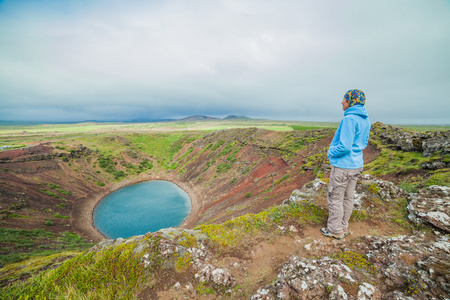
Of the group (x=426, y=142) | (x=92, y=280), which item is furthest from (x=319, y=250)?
(x=426, y=142)

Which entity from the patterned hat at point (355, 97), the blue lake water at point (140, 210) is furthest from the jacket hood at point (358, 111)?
the blue lake water at point (140, 210)

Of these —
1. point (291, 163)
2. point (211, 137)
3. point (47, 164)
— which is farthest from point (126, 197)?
point (291, 163)

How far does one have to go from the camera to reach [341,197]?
207 inches

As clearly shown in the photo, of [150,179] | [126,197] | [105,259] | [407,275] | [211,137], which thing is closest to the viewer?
[407,275]

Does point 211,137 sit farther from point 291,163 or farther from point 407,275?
point 407,275

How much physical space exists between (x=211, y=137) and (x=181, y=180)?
23.2 meters

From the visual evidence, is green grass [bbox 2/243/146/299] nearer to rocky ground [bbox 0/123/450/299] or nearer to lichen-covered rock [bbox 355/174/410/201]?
rocky ground [bbox 0/123/450/299]

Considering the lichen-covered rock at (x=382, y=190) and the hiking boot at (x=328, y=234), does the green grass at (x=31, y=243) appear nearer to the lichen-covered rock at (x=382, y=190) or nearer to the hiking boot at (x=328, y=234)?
the hiking boot at (x=328, y=234)

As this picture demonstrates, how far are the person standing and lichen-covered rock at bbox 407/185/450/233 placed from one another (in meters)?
2.68

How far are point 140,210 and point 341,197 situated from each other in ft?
148

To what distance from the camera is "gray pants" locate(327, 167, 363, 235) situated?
5.12m

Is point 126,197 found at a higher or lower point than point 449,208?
lower

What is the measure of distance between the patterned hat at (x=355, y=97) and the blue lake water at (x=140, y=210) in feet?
116

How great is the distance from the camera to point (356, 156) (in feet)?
16.5
